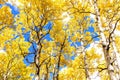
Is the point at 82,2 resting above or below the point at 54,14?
above

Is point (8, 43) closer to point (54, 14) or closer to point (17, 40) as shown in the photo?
point (17, 40)

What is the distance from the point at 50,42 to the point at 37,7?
359cm

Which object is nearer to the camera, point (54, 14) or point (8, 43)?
point (54, 14)

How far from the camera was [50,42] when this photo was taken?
47.3 feet

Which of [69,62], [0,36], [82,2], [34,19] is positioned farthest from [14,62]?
[82,2]

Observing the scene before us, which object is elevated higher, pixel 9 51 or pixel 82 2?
pixel 82 2

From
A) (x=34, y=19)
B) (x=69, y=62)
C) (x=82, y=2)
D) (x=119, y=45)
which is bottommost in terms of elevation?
(x=69, y=62)

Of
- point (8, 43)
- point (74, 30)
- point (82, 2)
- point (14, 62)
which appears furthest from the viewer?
point (14, 62)

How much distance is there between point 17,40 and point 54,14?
16.9ft

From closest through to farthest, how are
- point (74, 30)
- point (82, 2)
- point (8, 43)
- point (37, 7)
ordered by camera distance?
point (37, 7) < point (82, 2) < point (74, 30) < point (8, 43)

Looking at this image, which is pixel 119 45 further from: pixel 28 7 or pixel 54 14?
pixel 28 7

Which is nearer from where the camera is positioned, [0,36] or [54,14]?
[54,14]

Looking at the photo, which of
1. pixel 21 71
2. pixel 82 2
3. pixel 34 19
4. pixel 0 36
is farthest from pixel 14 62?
pixel 82 2

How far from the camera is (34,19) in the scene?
37.9ft
